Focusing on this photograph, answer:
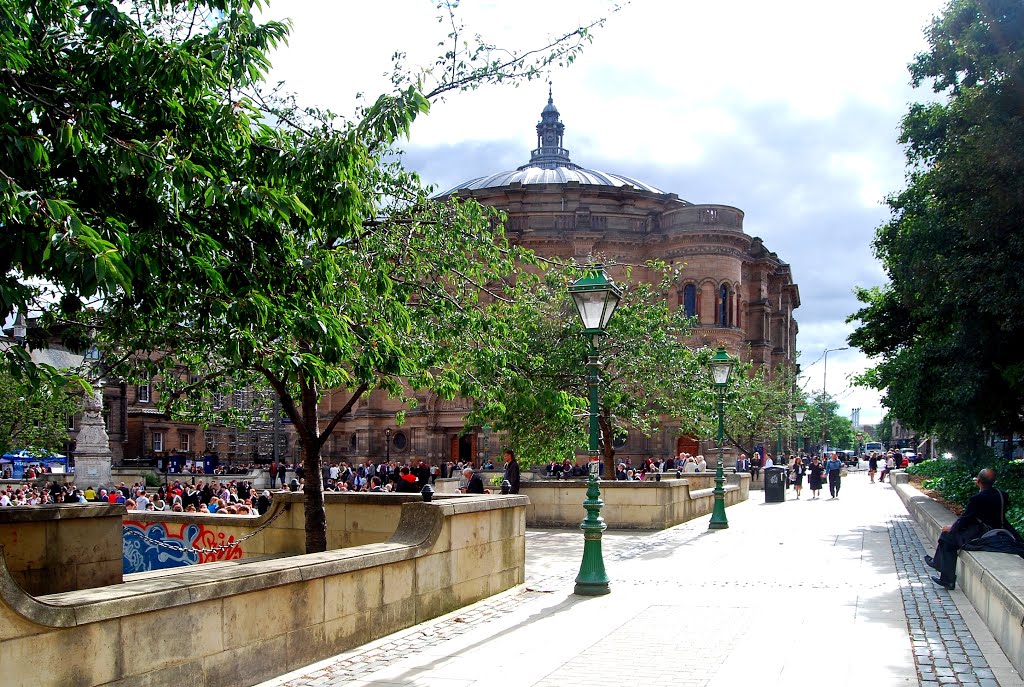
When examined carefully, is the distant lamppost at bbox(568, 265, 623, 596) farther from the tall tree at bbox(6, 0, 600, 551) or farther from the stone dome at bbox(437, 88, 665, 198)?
the stone dome at bbox(437, 88, 665, 198)

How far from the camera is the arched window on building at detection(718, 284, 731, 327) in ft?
178

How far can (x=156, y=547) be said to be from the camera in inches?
602

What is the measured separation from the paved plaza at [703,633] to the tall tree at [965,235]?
624 centimetres

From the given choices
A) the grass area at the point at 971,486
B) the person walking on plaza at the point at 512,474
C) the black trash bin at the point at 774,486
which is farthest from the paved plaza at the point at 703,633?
the black trash bin at the point at 774,486

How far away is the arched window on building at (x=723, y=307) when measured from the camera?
2141 inches

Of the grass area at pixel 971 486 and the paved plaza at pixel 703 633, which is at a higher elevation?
the grass area at pixel 971 486

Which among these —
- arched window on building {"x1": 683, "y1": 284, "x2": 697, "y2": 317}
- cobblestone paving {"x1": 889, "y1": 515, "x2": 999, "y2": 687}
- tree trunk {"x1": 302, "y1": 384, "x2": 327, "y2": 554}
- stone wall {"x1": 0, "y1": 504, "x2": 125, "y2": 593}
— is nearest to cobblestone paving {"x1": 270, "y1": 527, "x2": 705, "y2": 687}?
tree trunk {"x1": 302, "y1": 384, "x2": 327, "y2": 554}

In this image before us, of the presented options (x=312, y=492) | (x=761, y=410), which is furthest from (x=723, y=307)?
(x=312, y=492)

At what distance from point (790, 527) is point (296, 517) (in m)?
12.5

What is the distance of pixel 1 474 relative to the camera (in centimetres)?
4088

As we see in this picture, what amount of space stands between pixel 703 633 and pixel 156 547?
9.95m

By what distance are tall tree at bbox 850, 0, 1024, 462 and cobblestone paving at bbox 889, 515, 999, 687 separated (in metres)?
6.87

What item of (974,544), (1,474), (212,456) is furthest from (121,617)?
(212,456)

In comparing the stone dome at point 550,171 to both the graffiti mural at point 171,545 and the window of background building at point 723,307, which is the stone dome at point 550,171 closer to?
the window of background building at point 723,307
